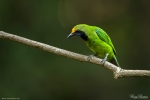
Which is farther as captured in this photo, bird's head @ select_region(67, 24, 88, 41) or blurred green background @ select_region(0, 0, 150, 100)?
blurred green background @ select_region(0, 0, 150, 100)

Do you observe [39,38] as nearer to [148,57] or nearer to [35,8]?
[35,8]

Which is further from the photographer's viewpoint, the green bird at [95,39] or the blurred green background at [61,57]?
the blurred green background at [61,57]

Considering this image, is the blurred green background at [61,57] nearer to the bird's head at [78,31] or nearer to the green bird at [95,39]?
the green bird at [95,39]

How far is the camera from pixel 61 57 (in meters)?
6.96

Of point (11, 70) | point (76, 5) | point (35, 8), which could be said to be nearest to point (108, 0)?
point (76, 5)

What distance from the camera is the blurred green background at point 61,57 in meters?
6.76

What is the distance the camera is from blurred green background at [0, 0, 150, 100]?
676 centimetres

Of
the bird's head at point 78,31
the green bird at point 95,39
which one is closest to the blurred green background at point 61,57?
the green bird at point 95,39

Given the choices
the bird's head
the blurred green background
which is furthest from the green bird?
the blurred green background

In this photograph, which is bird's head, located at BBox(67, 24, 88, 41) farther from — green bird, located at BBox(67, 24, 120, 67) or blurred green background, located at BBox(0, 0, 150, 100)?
blurred green background, located at BBox(0, 0, 150, 100)

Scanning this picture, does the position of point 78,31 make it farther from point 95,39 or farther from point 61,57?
point 61,57

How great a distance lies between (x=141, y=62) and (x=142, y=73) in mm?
4539

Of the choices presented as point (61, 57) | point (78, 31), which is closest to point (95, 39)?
point (78, 31)

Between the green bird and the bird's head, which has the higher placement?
the bird's head
